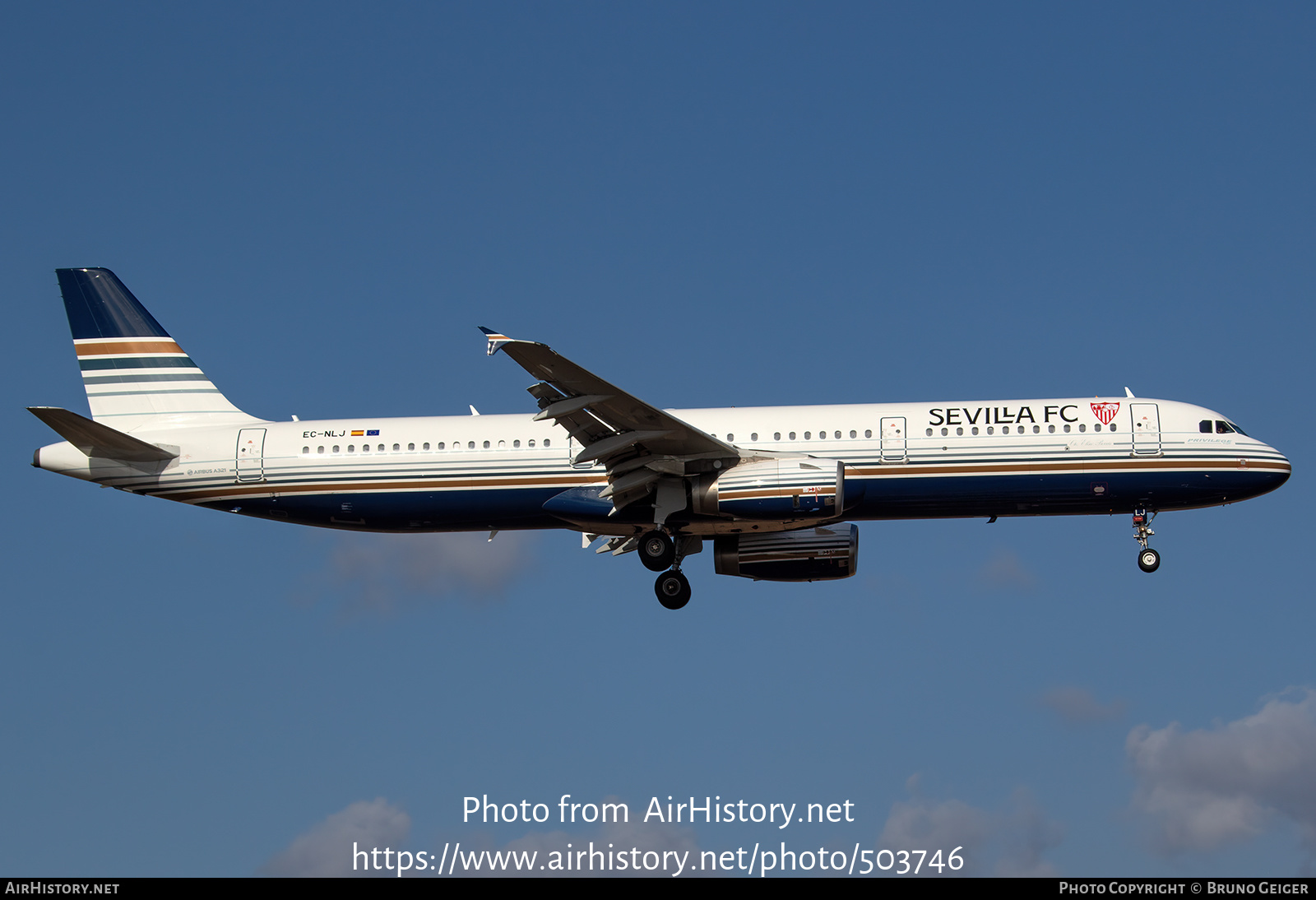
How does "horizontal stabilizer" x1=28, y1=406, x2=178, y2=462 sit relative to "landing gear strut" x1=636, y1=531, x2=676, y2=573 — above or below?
above

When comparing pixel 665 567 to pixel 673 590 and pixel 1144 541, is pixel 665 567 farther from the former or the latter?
pixel 1144 541

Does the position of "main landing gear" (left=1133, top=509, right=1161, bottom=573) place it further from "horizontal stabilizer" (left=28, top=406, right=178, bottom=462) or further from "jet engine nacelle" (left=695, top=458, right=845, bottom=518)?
"horizontal stabilizer" (left=28, top=406, right=178, bottom=462)

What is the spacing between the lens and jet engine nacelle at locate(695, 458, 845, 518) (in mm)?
34906

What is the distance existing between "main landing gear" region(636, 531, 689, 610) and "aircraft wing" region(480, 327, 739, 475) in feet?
6.79

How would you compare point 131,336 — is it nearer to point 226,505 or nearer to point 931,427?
point 226,505

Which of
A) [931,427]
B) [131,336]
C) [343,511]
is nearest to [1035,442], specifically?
[931,427]

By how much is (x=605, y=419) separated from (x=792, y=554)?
735 cm

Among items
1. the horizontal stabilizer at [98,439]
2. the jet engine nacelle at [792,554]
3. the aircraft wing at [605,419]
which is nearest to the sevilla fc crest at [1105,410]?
the jet engine nacelle at [792,554]

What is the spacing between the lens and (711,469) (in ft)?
118

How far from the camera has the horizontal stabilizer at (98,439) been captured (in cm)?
3628

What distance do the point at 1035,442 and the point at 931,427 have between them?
8.46ft

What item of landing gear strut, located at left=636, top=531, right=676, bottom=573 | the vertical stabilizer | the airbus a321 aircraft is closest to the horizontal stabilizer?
the airbus a321 aircraft
